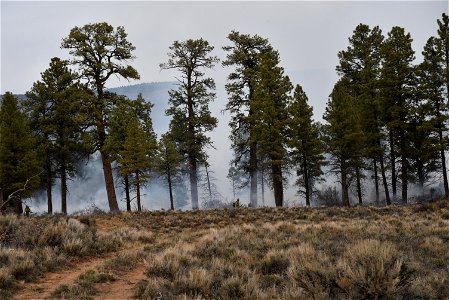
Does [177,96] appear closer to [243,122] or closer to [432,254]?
[243,122]

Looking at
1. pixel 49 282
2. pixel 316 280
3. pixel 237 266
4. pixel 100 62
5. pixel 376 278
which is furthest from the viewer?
pixel 100 62

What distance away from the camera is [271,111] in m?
28.4

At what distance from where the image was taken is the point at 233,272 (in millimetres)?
8070

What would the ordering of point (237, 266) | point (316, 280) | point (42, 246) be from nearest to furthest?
point (316, 280) < point (237, 266) < point (42, 246)

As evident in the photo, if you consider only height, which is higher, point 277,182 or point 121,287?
point 277,182

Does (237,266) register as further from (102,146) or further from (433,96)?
(433,96)

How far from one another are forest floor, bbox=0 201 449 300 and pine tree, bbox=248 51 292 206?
13664 mm

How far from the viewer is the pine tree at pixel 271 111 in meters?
28.4

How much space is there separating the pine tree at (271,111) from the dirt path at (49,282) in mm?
A: 19943

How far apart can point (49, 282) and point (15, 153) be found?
22.4 meters

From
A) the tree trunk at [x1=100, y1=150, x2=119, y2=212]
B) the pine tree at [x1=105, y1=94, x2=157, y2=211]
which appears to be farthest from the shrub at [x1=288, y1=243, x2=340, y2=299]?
the tree trunk at [x1=100, y1=150, x2=119, y2=212]

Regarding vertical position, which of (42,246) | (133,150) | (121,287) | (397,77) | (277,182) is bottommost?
(121,287)

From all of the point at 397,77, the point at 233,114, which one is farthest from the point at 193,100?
the point at 397,77

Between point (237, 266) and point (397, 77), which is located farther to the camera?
point (397, 77)
